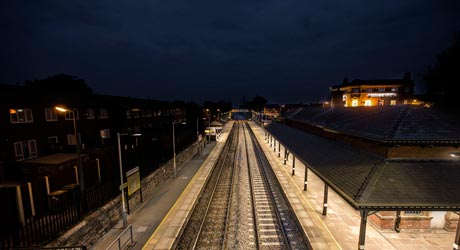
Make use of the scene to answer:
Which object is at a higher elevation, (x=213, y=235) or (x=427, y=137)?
(x=427, y=137)

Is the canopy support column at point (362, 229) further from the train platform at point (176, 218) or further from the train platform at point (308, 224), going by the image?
the train platform at point (176, 218)

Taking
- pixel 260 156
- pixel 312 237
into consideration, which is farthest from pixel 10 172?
pixel 260 156

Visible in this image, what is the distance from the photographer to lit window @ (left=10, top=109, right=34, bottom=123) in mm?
17625

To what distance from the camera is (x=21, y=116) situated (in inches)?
721

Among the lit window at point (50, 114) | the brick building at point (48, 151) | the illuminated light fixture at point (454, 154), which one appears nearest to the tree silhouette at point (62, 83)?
the brick building at point (48, 151)

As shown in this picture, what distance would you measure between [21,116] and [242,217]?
23264 mm

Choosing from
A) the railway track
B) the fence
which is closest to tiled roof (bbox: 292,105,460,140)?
the railway track

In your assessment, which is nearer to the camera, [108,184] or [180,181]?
[108,184]

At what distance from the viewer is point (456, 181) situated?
8.30 meters

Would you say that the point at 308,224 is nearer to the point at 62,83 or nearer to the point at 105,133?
the point at 105,133

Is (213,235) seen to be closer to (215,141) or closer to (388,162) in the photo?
(388,162)

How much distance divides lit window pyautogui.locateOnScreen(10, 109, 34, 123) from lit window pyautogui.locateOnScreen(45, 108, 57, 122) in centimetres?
151

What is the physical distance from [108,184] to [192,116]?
5163cm

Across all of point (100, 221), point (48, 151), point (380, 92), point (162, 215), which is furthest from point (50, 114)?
point (380, 92)
